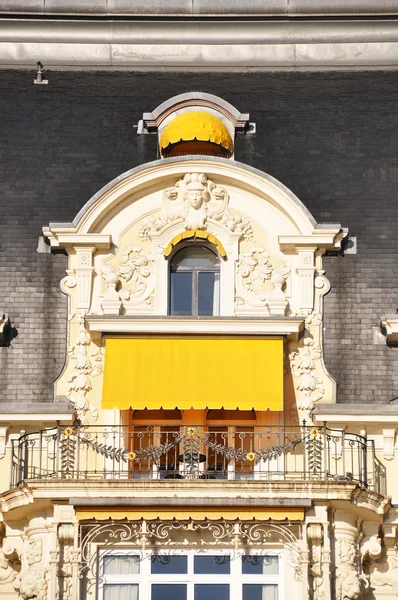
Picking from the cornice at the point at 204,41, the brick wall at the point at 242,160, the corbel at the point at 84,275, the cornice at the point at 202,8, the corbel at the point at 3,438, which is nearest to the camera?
the corbel at the point at 3,438

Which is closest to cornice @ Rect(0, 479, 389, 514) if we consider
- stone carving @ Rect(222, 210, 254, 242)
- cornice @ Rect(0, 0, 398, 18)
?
stone carving @ Rect(222, 210, 254, 242)

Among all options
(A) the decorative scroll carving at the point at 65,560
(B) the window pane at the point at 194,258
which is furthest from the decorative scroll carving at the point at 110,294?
(A) the decorative scroll carving at the point at 65,560

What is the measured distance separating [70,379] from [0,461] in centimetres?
172

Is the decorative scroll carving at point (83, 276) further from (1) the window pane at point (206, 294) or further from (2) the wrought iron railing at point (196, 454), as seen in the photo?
(2) the wrought iron railing at point (196, 454)

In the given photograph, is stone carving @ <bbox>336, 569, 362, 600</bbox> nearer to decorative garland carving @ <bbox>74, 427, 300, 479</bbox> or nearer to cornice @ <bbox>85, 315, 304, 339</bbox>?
decorative garland carving @ <bbox>74, 427, 300, 479</bbox>

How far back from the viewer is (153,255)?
31.1 m

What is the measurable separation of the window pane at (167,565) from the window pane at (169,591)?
0.20 metres

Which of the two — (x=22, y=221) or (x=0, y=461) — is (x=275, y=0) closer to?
(x=22, y=221)

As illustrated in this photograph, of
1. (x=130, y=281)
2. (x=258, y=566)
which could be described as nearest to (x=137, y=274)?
(x=130, y=281)

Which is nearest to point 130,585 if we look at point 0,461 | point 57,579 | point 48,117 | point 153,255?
point 57,579

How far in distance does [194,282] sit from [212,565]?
4948 mm

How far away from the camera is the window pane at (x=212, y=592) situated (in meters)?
28.6

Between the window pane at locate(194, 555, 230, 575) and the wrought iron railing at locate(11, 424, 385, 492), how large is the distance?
1237 mm

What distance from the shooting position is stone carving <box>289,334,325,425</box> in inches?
1188
